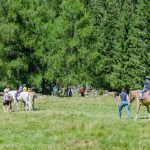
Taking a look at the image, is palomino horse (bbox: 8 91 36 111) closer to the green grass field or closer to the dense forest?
the green grass field

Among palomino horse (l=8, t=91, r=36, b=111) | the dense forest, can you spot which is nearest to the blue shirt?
palomino horse (l=8, t=91, r=36, b=111)

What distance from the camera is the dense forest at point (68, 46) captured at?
66.5 m

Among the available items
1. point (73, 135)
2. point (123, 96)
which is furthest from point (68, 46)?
point (73, 135)

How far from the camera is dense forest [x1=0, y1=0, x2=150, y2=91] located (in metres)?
66.5

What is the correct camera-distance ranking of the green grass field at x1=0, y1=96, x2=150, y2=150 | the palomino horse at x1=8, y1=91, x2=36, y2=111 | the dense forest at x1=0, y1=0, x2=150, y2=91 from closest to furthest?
1. the green grass field at x1=0, y1=96, x2=150, y2=150
2. the palomino horse at x1=8, y1=91, x2=36, y2=111
3. the dense forest at x1=0, y1=0, x2=150, y2=91

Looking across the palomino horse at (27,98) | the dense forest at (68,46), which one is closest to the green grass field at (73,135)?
the palomino horse at (27,98)

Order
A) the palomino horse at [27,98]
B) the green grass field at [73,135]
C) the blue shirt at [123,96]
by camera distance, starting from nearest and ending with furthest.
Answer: the green grass field at [73,135] < the blue shirt at [123,96] < the palomino horse at [27,98]

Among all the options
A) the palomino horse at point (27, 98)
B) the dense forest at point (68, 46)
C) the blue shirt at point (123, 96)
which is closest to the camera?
the blue shirt at point (123, 96)

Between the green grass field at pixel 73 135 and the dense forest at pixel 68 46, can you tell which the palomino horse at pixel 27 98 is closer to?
the green grass field at pixel 73 135

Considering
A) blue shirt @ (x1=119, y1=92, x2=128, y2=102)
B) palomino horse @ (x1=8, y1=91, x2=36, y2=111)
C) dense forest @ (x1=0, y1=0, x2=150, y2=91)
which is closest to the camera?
blue shirt @ (x1=119, y1=92, x2=128, y2=102)

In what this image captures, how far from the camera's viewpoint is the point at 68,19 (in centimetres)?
7106

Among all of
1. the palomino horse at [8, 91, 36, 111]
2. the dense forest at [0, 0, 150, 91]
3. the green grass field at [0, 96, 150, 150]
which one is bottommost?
the green grass field at [0, 96, 150, 150]

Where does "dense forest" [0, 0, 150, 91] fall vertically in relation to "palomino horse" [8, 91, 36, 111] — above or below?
above

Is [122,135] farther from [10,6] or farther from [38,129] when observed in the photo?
[10,6]
